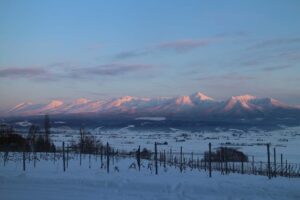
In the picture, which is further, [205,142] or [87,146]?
[205,142]

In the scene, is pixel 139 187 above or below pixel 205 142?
above

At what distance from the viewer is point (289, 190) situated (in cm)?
1388

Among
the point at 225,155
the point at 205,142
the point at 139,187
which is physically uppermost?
the point at 139,187

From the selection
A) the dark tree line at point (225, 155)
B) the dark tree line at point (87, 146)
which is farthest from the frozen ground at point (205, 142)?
the dark tree line at point (87, 146)

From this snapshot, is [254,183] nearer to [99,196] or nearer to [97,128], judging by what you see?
[99,196]

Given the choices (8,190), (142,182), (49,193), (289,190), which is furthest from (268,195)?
(8,190)

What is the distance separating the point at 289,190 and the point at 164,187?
3972 mm

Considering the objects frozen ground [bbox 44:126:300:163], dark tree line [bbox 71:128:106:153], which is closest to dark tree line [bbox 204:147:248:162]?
frozen ground [bbox 44:126:300:163]

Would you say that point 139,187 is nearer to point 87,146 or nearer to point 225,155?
point 225,155

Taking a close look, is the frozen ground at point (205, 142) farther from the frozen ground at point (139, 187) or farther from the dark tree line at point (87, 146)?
the frozen ground at point (139, 187)

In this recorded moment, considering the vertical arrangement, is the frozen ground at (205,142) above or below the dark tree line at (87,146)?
below

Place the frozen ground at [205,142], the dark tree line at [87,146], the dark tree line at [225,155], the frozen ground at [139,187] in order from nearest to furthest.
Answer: the frozen ground at [139,187] → the dark tree line at [225,155] → the dark tree line at [87,146] → the frozen ground at [205,142]

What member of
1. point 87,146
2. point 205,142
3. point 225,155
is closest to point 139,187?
point 225,155

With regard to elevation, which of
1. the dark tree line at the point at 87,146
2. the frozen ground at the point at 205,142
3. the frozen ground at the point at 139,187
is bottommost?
the frozen ground at the point at 205,142
